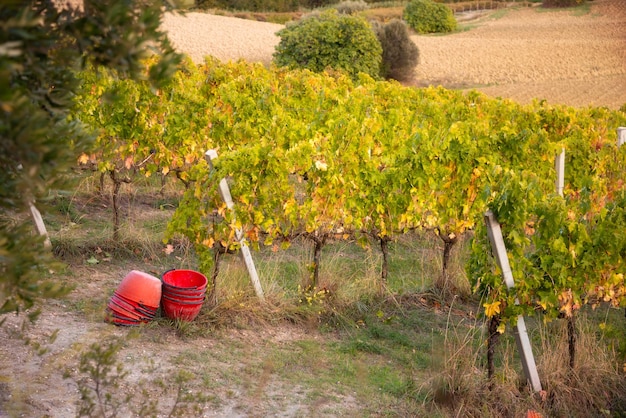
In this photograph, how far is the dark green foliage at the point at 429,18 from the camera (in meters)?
46.0

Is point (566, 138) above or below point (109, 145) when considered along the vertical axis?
below

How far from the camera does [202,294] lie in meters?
5.67

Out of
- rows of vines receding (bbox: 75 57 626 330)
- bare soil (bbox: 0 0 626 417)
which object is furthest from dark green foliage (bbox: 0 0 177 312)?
bare soil (bbox: 0 0 626 417)

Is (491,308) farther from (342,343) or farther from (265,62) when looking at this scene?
(265,62)

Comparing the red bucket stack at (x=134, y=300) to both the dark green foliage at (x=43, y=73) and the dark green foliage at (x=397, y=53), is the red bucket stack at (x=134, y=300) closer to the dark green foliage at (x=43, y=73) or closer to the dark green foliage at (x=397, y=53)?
the dark green foliage at (x=43, y=73)

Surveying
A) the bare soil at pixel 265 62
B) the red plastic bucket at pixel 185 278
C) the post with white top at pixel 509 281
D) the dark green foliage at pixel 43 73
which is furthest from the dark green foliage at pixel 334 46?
the dark green foliage at pixel 43 73

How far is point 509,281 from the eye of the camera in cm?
503

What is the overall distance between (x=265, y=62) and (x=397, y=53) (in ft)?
15.9

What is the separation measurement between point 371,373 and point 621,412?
1.69 metres

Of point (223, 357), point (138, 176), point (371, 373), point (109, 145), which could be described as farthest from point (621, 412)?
point (138, 176)

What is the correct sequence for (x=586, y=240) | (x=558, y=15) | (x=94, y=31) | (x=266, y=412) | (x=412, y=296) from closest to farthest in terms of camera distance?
(x=94, y=31) → (x=266, y=412) → (x=586, y=240) → (x=412, y=296) → (x=558, y=15)

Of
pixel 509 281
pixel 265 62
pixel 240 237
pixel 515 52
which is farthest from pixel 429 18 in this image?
pixel 509 281

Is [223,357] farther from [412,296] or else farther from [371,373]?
[412,296]

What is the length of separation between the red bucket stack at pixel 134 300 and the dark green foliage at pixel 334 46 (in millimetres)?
18580
